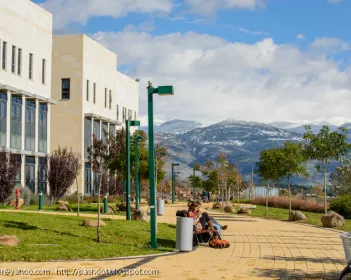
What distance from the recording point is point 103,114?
65312 millimetres

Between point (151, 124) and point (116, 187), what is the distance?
47231 millimetres

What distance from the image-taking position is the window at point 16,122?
4506 cm

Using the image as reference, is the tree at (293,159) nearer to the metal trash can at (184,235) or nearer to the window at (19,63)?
the metal trash can at (184,235)

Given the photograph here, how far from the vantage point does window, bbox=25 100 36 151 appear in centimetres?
4747

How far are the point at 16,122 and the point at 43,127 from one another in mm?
4683

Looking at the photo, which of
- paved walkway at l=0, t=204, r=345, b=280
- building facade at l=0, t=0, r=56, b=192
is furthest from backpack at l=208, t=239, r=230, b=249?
building facade at l=0, t=0, r=56, b=192

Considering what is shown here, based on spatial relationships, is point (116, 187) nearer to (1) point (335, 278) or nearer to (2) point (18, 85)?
(2) point (18, 85)

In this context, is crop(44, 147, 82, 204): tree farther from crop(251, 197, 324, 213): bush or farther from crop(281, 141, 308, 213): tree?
crop(281, 141, 308, 213): tree

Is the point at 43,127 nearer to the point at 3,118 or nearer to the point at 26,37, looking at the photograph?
the point at 3,118

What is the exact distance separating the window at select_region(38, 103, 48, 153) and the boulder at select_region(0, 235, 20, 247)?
35.5m

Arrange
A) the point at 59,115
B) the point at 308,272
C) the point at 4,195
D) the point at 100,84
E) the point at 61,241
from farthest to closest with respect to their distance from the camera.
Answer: the point at 100,84, the point at 59,115, the point at 4,195, the point at 61,241, the point at 308,272

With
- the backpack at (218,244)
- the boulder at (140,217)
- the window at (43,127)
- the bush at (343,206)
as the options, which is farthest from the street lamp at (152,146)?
the window at (43,127)

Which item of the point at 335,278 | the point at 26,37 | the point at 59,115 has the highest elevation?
the point at 26,37

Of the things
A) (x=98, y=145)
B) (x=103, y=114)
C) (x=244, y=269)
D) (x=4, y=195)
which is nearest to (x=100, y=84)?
(x=103, y=114)
